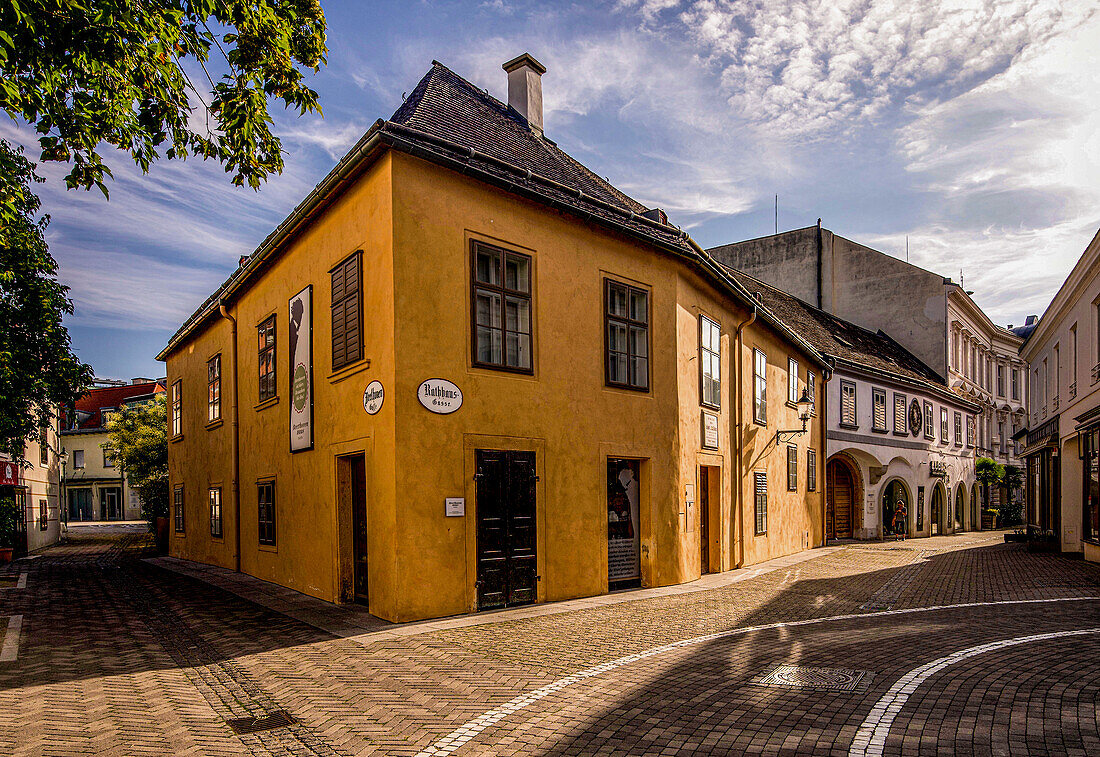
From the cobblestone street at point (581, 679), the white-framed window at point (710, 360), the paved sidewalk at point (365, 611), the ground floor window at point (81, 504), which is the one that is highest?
the white-framed window at point (710, 360)

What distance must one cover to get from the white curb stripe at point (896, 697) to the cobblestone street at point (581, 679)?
0.9 inches

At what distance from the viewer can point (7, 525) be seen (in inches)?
806

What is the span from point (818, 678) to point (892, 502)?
26597 millimetres

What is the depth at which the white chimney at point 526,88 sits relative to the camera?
51.8 ft

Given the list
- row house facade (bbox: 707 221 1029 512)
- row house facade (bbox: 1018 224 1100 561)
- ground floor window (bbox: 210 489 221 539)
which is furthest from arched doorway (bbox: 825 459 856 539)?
ground floor window (bbox: 210 489 221 539)

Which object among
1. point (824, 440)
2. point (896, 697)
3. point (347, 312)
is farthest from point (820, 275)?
point (896, 697)

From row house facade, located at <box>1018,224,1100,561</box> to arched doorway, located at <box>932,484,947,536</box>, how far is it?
5615 mm

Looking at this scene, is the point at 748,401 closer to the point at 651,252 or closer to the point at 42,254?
the point at 651,252

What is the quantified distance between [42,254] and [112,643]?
427 inches

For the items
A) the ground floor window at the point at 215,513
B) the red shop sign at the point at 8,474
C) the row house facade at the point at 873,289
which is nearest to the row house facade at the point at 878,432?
the row house facade at the point at 873,289

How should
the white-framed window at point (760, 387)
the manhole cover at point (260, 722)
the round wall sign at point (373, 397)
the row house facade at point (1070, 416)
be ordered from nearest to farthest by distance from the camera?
1. the manhole cover at point (260, 722)
2. the round wall sign at point (373, 397)
3. the row house facade at point (1070, 416)
4. the white-framed window at point (760, 387)

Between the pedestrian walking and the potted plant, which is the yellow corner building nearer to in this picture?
the potted plant

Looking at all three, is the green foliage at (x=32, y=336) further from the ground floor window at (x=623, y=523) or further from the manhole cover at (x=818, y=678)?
the manhole cover at (x=818, y=678)

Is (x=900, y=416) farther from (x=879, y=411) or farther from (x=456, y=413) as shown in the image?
(x=456, y=413)
